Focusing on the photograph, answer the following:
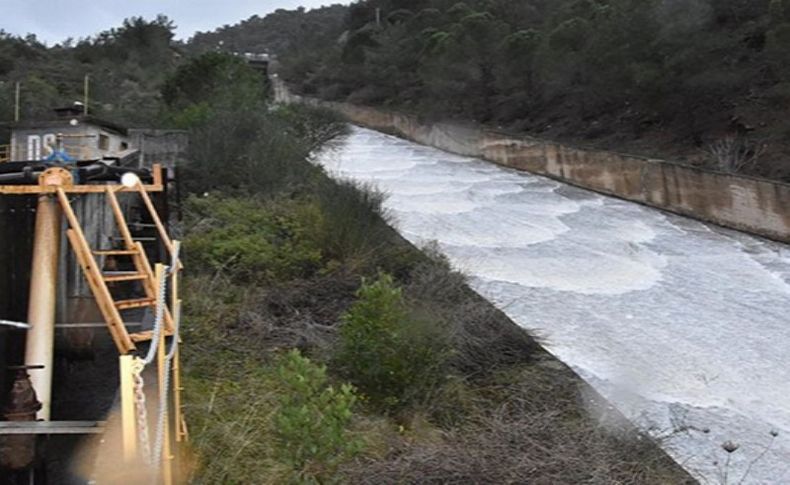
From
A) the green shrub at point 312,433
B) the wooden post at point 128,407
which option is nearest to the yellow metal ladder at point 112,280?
the green shrub at point 312,433

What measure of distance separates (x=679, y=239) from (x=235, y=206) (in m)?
12.1

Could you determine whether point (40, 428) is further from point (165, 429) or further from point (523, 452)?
point (523, 452)

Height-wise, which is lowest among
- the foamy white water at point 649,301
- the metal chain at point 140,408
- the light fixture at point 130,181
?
the foamy white water at point 649,301

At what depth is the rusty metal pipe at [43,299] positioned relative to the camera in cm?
545

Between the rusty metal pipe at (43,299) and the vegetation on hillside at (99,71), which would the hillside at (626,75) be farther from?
the rusty metal pipe at (43,299)

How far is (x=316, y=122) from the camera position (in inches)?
1258

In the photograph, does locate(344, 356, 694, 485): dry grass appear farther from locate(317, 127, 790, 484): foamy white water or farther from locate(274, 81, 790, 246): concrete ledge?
locate(274, 81, 790, 246): concrete ledge

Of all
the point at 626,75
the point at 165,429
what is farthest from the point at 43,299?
the point at 626,75

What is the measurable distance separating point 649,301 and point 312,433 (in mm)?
11146

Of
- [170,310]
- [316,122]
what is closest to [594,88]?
[316,122]

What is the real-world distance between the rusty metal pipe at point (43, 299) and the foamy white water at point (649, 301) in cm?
685

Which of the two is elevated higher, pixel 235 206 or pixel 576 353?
pixel 235 206

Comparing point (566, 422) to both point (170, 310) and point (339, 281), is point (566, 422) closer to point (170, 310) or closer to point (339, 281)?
point (170, 310)

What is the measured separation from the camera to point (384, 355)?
8.70 meters
